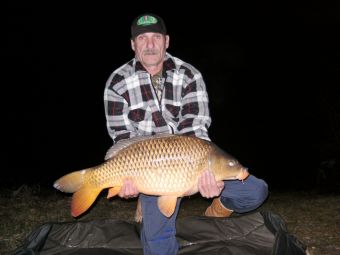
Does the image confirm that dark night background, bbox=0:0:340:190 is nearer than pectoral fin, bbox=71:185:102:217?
No

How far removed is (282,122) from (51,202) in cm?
811

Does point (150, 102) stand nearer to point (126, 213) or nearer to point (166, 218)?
point (166, 218)

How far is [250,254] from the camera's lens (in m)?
2.03

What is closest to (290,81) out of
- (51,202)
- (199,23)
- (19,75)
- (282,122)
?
(282,122)

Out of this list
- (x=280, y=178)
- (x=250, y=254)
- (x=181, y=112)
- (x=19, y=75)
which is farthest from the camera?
(x=19, y=75)

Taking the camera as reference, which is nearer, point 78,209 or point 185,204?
point 78,209

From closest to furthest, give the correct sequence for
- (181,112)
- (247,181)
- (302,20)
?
(247,181) < (181,112) < (302,20)

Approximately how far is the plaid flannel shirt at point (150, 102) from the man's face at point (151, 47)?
0.09m

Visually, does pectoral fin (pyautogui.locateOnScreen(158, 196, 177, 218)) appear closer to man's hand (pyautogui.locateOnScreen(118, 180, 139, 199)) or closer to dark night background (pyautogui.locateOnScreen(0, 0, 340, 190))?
man's hand (pyautogui.locateOnScreen(118, 180, 139, 199))

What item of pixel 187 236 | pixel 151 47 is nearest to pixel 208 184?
pixel 187 236

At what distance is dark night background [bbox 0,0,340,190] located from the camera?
721cm

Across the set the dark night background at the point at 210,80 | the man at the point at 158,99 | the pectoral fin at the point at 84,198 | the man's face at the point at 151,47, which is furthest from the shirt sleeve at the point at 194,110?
the dark night background at the point at 210,80

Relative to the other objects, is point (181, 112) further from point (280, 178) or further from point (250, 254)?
point (280, 178)

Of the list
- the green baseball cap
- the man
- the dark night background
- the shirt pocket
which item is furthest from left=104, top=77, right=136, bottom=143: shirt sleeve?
the dark night background
